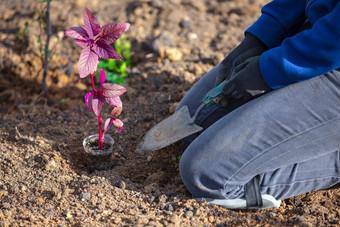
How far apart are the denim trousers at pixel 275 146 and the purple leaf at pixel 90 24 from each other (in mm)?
723

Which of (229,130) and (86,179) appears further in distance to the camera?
(86,179)

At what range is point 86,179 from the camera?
2090 millimetres

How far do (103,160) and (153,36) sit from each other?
180 cm

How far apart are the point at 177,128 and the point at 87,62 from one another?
0.65 meters

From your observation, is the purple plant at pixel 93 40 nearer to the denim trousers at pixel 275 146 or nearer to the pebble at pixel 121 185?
the pebble at pixel 121 185

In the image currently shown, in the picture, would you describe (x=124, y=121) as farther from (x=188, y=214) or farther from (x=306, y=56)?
(x=306, y=56)

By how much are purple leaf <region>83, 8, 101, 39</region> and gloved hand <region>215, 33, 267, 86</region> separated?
29.0 inches

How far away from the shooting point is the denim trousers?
1.83m

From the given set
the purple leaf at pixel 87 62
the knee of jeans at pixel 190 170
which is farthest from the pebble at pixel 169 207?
the purple leaf at pixel 87 62

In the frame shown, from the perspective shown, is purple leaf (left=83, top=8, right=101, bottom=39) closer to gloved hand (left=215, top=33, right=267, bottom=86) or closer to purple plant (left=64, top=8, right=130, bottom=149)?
purple plant (left=64, top=8, right=130, bottom=149)

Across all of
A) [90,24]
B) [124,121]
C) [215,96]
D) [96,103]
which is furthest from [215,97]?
[124,121]

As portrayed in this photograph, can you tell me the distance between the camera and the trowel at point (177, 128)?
2109 millimetres

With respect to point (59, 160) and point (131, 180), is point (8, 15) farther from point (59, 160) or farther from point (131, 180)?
point (131, 180)

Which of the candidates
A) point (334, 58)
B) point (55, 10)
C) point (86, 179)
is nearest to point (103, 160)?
point (86, 179)
